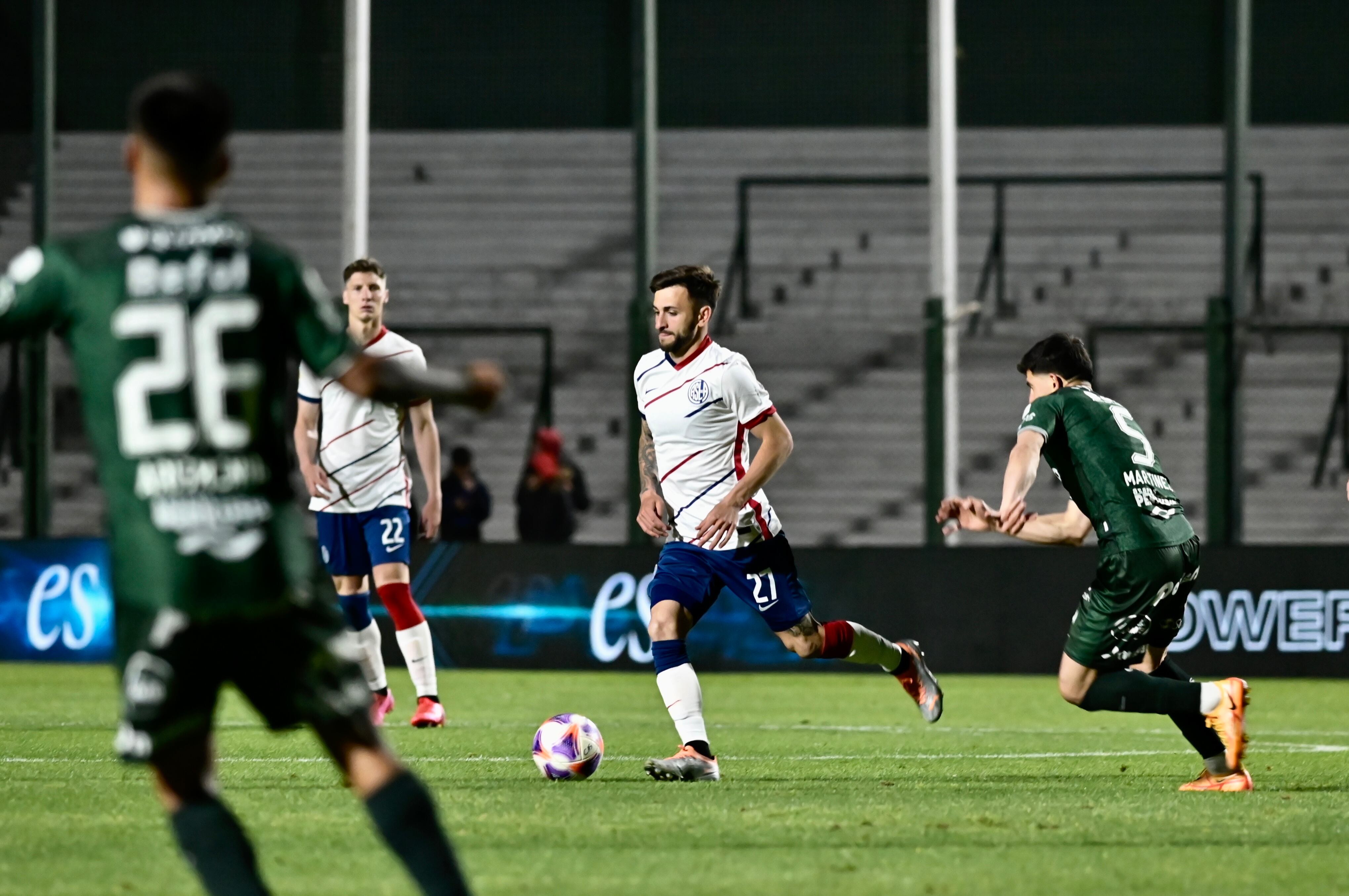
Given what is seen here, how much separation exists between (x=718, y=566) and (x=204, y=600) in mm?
4223


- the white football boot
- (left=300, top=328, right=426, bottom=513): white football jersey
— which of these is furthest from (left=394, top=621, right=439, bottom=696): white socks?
the white football boot

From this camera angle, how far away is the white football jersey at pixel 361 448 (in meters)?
9.98

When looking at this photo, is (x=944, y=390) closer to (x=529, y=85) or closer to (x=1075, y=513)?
(x=1075, y=513)

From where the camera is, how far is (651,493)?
840 centimetres

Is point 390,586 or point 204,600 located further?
point 390,586

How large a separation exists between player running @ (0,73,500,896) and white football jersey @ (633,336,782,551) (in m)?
3.92

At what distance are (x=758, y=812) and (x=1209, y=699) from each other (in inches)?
72.7

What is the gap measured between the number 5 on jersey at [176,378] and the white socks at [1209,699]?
4.50 m

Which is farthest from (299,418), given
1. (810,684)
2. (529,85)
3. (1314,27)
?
(1314,27)

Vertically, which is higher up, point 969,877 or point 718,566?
point 718,566

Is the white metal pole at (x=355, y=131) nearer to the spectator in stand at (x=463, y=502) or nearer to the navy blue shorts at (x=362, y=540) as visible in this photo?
the spectator in stand at (x=463, y=502)

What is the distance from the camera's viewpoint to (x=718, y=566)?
7.94 m

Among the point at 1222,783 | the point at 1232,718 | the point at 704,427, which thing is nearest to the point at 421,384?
the point at 704,427

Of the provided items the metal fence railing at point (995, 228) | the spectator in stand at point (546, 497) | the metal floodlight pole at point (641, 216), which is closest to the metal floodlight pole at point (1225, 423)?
the metal floodlight pole at point (641, 216)
